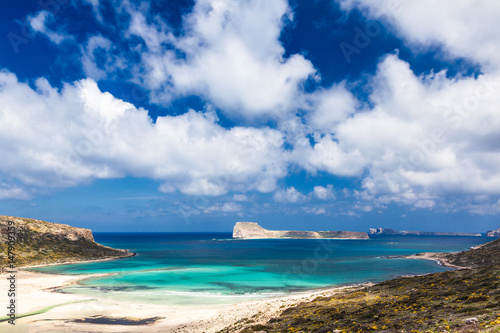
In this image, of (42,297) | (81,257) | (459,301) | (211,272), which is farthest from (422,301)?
(81,257)

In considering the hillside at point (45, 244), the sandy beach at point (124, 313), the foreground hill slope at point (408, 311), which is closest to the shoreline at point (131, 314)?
the sandy beach at point (124, 313)

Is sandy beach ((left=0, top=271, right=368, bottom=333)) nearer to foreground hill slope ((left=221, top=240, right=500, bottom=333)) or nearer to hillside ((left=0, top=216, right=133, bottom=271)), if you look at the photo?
foreground hill slope ((left=221, top=240, right=500, bottom=333))

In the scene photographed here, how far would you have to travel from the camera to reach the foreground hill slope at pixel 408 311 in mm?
25781

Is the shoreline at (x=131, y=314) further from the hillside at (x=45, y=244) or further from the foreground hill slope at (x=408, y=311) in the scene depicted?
the hillside at (x=45, y=244)

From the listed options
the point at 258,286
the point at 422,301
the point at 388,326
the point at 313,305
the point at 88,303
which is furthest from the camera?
the point at 258,286

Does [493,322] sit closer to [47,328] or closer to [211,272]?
[47,328]

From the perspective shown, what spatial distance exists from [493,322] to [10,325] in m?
54.4

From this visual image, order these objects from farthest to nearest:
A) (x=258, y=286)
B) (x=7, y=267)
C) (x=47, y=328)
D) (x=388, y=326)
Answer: (x=7, y=267), (x=258, y=286), (x=47, y=328), (x=388, y=326)

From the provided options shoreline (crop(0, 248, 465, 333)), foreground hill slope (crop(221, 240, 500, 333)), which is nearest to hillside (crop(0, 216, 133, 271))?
shoreline (crop(0, 248, 465, 333))

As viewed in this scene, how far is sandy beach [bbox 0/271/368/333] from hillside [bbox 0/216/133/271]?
165ft

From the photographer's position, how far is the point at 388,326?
2759cm

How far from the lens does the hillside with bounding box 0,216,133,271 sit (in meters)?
104

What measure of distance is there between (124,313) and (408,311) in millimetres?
39993

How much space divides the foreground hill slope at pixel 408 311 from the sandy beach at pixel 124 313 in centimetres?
457
